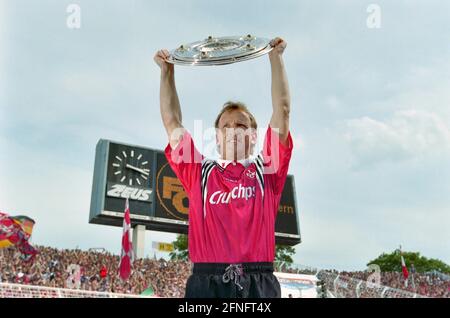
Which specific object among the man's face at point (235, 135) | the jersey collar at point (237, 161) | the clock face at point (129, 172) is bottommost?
the jersey collar at point (237, 161)

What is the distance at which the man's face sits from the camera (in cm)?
341

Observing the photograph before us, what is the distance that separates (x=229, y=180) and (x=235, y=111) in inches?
18.3

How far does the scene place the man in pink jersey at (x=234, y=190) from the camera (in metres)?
3.11

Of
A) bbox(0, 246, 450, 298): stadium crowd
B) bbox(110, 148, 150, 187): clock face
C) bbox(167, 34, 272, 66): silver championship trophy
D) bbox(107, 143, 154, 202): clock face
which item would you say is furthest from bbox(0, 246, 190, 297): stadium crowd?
bbox(167, 34, 272, 66): silver championship trophy

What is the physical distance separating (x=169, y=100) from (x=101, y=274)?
63.7 ft

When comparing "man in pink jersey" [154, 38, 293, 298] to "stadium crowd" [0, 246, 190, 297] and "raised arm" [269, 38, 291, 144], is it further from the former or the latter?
"stadium crowd" [0, 246, 190, 297]

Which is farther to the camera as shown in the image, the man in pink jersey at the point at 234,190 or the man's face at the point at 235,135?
the man's face at the point at 235,135

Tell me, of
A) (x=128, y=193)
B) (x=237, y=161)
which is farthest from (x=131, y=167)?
(x=237, y=161)

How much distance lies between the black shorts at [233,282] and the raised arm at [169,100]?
0.92 metres

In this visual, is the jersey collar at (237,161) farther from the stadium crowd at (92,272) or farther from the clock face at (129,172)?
the clock face at (129,172)

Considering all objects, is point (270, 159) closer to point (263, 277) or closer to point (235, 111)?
point (235, 111)

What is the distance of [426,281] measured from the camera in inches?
1195

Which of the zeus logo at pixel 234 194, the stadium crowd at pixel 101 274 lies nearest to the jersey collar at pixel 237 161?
the zeus logo at pixel 234 194
